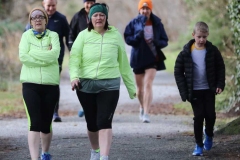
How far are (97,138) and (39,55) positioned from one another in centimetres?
120

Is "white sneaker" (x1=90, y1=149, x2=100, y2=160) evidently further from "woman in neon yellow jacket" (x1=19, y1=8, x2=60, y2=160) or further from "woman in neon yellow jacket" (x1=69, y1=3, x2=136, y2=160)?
"woman in neon yellow jacket" (x1=19, y1=8, x2=60, y2=160)

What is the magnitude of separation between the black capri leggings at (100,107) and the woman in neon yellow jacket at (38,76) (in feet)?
1.26

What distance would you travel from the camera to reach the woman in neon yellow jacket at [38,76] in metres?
8.25

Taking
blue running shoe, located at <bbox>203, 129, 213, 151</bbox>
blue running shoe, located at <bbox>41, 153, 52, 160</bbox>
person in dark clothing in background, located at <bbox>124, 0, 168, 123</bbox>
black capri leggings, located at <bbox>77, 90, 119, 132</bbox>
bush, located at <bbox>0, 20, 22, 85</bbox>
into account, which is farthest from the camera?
bush, located at <bbox>0, 20, 22, 85</bbox>

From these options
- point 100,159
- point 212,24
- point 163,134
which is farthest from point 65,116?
point 212,24

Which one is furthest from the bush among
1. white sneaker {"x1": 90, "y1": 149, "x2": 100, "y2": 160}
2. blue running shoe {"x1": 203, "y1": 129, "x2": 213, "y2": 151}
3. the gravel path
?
white sneaker {"x1": 90, "y1": 149, "x2": 100, "y2": 160}

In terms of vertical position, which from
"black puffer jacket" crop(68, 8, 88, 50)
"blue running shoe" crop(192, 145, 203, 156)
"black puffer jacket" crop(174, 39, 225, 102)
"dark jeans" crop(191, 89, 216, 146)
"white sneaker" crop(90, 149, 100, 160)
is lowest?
"blue running shoe" crop(192, 145, 203, 156)

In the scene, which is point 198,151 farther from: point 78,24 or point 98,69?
point 78,24

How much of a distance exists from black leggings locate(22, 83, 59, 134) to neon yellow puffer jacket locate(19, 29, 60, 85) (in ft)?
0.25

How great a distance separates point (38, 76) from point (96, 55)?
0.69 metres

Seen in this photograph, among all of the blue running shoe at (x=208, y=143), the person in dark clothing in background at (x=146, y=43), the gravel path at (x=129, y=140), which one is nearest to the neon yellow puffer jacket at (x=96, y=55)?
the gravel path at (x=129, y=140)

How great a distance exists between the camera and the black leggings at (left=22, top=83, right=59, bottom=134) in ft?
27.1

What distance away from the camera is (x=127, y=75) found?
8.55 m

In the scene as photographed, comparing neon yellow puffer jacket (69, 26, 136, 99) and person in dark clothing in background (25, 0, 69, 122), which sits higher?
person in dark clothing in background (25, 0, 69, 122)
